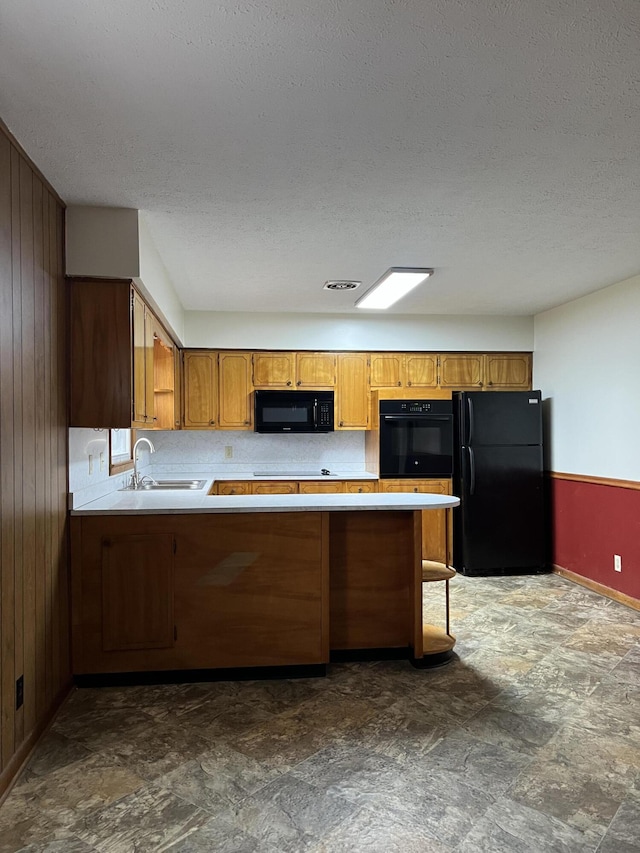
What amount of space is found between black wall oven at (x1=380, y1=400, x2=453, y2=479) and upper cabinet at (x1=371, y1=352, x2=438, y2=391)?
0.35 meters

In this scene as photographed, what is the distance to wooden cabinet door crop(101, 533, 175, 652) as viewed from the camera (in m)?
3.05

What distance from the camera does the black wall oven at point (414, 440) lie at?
5.63 meters

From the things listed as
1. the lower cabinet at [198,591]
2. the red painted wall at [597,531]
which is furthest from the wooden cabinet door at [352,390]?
the lower cabinet at [198,591]

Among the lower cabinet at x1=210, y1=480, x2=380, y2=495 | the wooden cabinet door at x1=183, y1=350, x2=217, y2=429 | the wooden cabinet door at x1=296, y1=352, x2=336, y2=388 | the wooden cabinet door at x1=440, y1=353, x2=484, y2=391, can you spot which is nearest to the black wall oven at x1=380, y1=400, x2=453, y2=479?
the lower cabinet at x1=210, y1=480, x2=380, y2=495

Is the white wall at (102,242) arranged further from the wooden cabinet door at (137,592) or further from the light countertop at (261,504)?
the wooden cabinet door at (137,592)

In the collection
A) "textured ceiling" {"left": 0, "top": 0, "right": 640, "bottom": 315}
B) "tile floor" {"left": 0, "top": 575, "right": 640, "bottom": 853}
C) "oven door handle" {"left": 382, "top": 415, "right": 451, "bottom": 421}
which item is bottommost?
"tile floor" {"left": 0, "top": 575, "right": 640, "bottom": 853}

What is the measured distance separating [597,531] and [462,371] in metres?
2.00

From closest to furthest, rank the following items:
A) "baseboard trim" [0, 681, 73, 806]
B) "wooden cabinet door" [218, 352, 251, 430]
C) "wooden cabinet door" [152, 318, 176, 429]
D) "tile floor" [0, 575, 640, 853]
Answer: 1. "tile floor" [0, 575, 640, 853]
2. "baseboard trim" [0, 681, 73, 806]
3. "wooden cabinet door" [152, 318, 176, 429]
4. "wooden cabinet door" [218, 352, 251, 430]

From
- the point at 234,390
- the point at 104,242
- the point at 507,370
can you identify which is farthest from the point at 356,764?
the point at 507,370

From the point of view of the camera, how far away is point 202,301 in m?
5.18

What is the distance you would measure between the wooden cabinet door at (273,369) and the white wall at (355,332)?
0.33 feet

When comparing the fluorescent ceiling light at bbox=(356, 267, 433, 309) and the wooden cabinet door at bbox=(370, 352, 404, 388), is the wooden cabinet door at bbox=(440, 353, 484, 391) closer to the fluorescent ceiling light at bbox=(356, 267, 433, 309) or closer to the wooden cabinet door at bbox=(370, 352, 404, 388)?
the wooden cabinet door at bbox=(370, 352, 404, 388)

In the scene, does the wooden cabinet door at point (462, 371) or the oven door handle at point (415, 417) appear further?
the wooden cabinet door at point (462, 371)

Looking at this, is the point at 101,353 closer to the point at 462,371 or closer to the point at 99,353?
the point at 99,353
